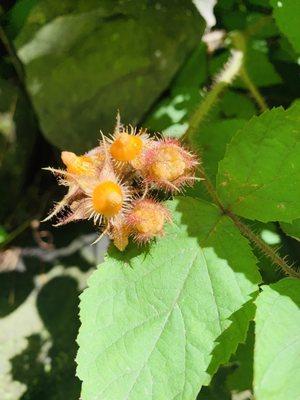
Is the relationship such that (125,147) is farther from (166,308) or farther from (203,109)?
(203,109)

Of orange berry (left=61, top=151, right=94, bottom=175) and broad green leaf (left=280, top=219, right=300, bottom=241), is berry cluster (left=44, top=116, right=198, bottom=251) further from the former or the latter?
broad green leaf (left=280, top=219, right=300, bottom=241)

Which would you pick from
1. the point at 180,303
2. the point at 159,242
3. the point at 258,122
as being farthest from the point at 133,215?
the point at 258,122

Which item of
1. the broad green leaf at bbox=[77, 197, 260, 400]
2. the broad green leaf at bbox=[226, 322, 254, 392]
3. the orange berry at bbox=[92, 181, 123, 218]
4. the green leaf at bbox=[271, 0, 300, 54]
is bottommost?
the broad green leaf at bbox=[226, 322, 254, 392]

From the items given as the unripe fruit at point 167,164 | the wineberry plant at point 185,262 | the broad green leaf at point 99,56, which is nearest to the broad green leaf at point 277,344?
the wineberry plant at point 185,262

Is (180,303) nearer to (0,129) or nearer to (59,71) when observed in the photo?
(59,71)

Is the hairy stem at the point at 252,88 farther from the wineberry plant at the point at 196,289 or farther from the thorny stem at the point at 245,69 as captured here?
the wineberry plant at the point at 196,289

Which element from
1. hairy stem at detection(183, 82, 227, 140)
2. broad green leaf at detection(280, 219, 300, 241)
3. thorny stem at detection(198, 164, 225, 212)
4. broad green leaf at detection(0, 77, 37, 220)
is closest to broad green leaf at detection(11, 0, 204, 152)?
broad green leaf at detection(0, 77, 37, 220)
